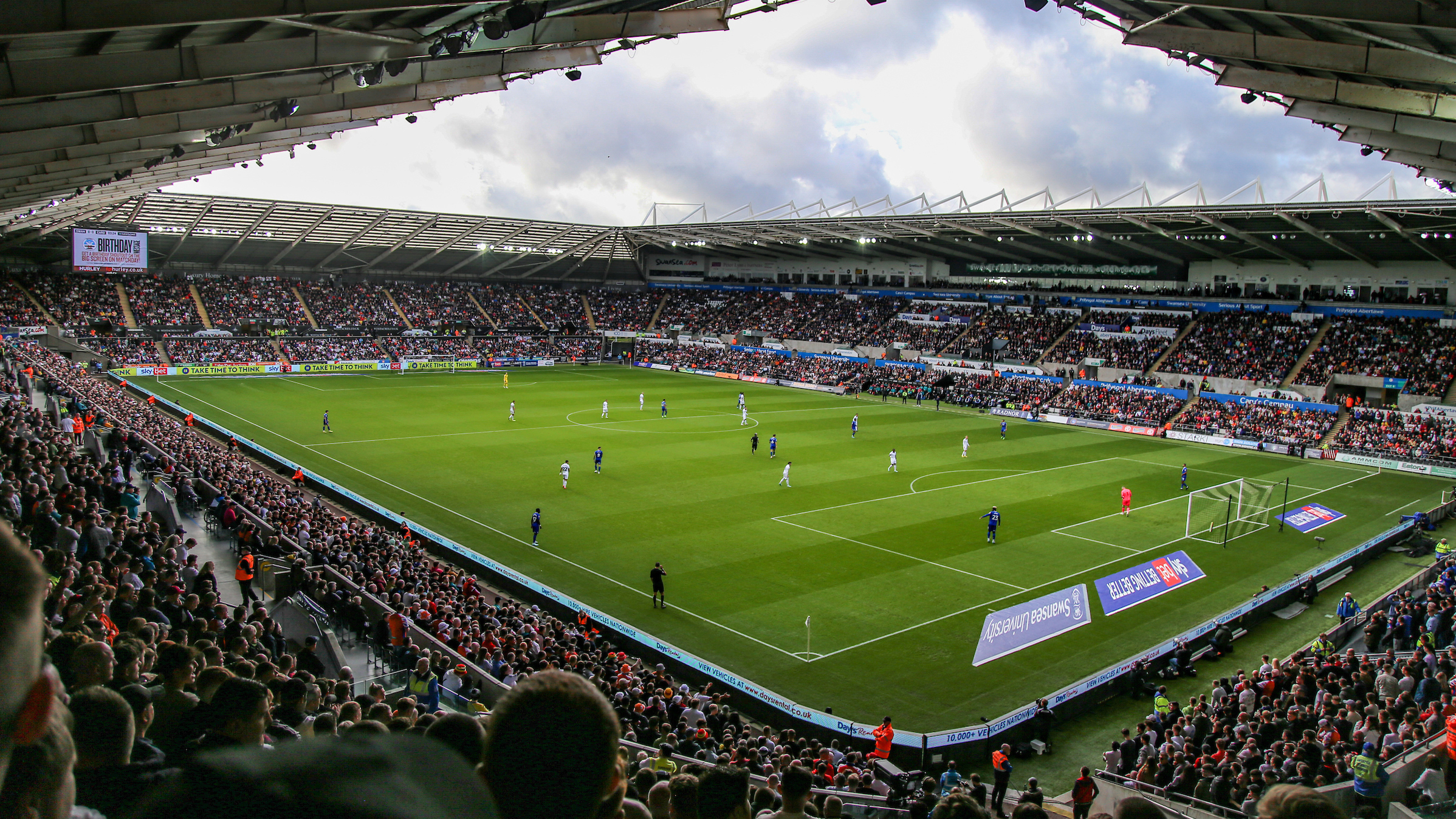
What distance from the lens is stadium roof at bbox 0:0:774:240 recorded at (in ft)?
29.1

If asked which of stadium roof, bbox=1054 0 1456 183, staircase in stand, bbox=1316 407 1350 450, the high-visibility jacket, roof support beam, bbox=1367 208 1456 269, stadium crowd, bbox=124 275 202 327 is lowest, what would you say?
the high-visibility jacket

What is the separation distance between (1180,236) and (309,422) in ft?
180

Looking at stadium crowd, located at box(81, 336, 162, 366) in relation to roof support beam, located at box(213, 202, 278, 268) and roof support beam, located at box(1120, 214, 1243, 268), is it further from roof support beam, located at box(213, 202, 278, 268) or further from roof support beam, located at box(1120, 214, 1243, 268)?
roof support beam, located at box(1120, 214, 1243, 268)

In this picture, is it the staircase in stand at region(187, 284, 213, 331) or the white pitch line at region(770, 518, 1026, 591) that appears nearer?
the white pitch line at region(770, 518, 1026, 591)

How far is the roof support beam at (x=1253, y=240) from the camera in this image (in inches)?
1987

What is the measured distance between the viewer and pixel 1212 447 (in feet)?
156

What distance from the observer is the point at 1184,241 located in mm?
58625

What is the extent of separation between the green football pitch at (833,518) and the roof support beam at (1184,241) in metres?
13.5

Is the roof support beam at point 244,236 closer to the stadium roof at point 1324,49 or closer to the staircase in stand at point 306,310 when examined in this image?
the staircase in stand at point 306,310

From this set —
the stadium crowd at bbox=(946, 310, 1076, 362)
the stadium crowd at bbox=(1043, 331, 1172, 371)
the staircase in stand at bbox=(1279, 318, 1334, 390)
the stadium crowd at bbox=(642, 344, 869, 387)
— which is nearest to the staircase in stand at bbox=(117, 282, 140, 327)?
the stadium crowd at bbox=(642, 344, 869, 387)

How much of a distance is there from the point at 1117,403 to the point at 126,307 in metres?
72.7

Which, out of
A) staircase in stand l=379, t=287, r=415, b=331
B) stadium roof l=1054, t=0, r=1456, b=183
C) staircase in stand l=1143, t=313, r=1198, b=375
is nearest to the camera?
stadium roof l=1054, t=0, r=1456, b=183

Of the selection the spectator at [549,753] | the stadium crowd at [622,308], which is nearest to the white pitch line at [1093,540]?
the spectator at [549,753]

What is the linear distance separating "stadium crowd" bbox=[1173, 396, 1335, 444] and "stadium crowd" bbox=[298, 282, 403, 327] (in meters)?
66.2
